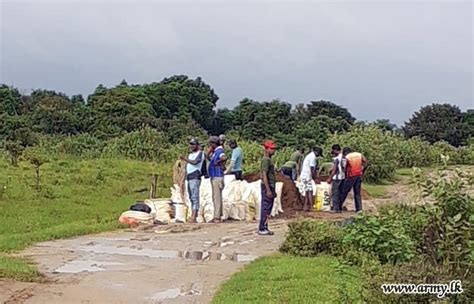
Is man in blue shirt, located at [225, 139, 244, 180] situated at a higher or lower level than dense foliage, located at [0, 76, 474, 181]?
lower

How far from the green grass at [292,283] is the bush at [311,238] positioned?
1.93 ft

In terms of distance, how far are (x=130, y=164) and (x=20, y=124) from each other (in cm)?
1419

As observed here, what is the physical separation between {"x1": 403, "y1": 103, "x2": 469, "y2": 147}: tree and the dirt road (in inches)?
1953

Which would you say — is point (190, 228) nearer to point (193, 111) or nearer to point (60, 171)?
point (60, 171)

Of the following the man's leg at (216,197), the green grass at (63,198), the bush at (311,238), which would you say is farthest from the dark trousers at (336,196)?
the bush at (311,238)

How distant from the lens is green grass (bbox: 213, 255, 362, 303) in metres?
8.41

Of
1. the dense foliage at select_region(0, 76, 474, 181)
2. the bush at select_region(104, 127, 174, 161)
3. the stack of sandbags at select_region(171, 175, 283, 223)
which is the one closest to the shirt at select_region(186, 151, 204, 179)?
the stack of sandbags at select_region(171, 175, 283, 223)

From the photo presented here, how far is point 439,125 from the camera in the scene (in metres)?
64.5

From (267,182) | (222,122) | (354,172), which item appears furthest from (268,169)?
(222,122)

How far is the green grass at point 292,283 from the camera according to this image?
841 centimetres

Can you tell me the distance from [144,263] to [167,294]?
93.5 inches

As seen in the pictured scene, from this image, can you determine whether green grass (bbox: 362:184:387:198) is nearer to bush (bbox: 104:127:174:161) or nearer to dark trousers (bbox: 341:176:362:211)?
dark trousers (bbox: 341:176:362:211)

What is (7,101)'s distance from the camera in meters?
53.9

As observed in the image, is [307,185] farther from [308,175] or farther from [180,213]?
[180,213]
